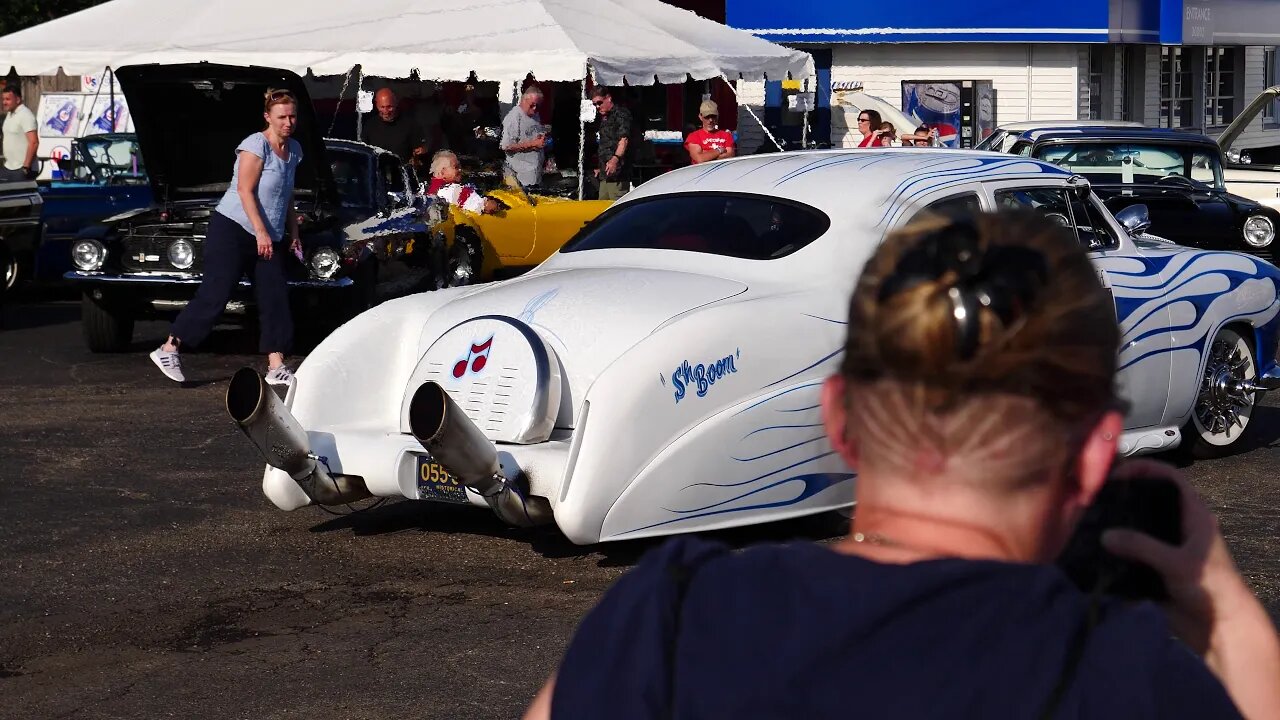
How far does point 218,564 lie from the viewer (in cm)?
657

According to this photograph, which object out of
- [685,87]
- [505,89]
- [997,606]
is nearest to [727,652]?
[997,606]

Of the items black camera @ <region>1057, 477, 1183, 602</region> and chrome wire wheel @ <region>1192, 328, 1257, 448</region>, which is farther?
chrome wire wheel @ <region>1192, 328, 1257, 448</region>

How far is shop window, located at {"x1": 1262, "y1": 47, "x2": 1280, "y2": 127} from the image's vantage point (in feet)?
119

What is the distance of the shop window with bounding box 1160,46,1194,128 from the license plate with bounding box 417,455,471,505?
95.9 feet

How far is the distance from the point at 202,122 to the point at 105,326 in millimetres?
1731

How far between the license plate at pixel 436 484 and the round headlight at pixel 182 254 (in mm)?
6686

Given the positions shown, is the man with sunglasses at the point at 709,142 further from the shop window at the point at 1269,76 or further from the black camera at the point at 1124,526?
the shop window at the point at 1269,76

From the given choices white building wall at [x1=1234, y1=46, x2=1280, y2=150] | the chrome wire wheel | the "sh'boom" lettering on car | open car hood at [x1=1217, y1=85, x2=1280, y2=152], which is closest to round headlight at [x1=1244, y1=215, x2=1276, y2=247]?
open car hood at [x1=1217, y1=85, x2=1280, y2=152]

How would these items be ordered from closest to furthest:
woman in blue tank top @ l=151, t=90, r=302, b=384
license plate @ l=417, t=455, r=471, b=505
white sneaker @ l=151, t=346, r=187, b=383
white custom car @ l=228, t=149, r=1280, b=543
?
white custom car @ l=228, t=149, r=1280, b=543
license plate @ l=417, t=455, r=471, b=505
woman in blue tank top @ l=151, t=90, r=302, b=384
white sneaker @ l=151, t=346, r=187, b=383

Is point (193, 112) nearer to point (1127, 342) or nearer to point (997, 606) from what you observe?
point (1127, 342)

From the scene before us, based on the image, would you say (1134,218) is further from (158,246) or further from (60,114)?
(60,114)

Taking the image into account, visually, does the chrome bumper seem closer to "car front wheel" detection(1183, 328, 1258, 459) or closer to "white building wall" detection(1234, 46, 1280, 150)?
"car front wheel" detection(1183, 328, 1258, 459)

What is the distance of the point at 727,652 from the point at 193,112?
1207cm

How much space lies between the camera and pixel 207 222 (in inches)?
502
